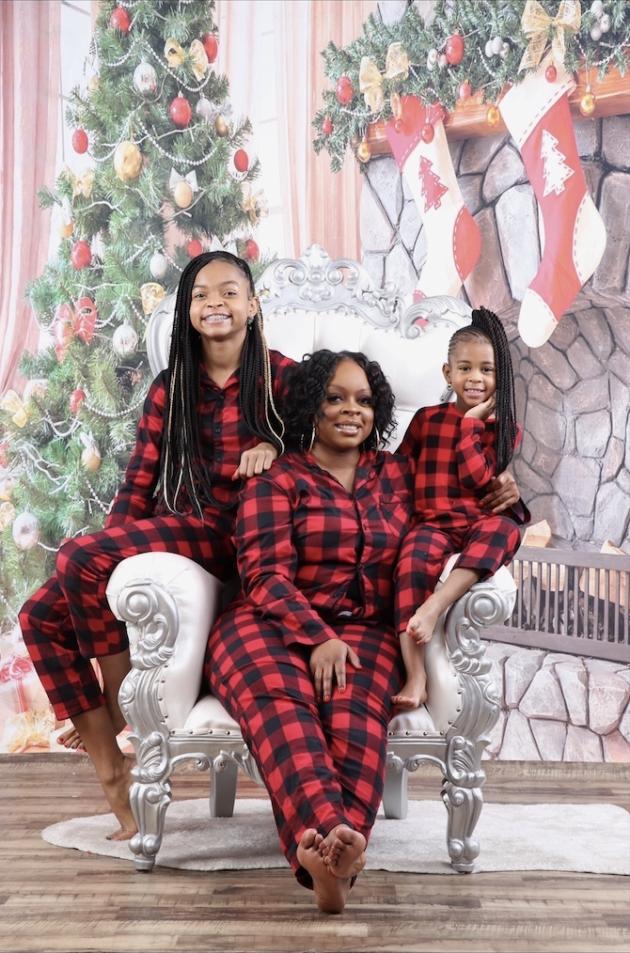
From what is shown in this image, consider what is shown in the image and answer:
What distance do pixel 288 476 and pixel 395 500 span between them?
0.82 ft

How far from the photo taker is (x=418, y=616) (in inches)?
75.4

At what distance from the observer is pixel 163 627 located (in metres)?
1.90

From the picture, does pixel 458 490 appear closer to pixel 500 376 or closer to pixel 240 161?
pixel 500 376

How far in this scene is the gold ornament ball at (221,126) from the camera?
10.9 feet

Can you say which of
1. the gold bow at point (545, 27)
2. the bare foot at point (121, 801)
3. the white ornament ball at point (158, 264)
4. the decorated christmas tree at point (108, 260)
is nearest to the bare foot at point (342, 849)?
the bare foot at point (121, 801)

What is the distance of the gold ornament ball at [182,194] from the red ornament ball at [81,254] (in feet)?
1.12

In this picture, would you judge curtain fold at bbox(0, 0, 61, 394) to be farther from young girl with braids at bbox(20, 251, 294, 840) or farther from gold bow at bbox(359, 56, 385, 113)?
young girl with braids at bbox(20, 251, 294, 840)

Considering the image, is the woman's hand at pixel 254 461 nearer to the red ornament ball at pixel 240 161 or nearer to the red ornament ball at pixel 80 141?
the red ornament ball at pixel 240 161

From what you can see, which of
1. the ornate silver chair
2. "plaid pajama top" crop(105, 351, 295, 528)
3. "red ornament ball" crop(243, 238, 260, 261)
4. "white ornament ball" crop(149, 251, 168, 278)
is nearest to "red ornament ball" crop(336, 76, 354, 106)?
"red ornament ball" crop(243, 238, 260, 261)

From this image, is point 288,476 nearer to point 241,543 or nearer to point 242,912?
point 241,543

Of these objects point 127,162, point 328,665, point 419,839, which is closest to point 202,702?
point 328,665

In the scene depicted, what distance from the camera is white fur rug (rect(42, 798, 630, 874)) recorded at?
2.00 meters

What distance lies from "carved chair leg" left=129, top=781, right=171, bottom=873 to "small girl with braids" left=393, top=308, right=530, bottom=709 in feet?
1.67

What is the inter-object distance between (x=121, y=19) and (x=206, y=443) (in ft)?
5.96
